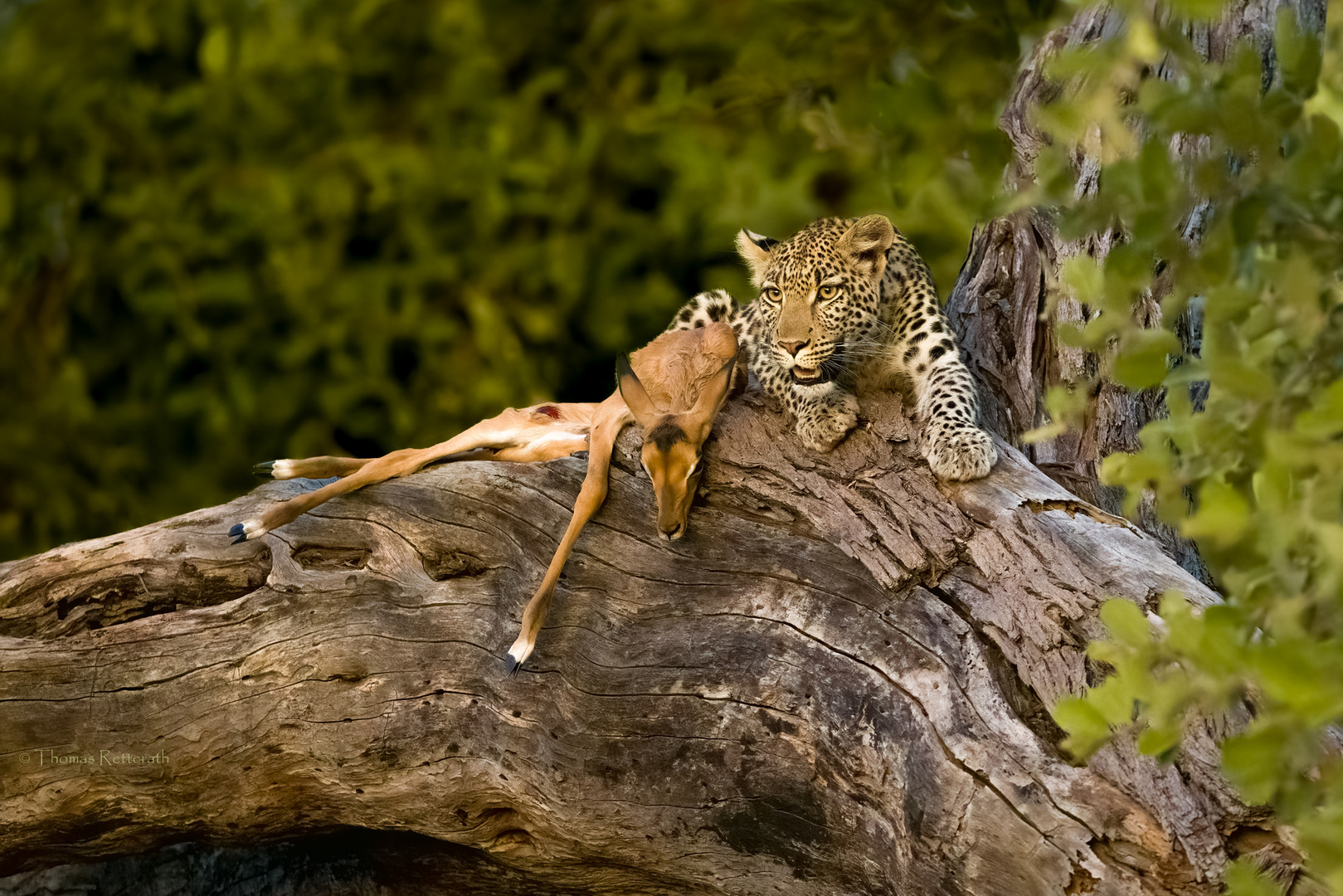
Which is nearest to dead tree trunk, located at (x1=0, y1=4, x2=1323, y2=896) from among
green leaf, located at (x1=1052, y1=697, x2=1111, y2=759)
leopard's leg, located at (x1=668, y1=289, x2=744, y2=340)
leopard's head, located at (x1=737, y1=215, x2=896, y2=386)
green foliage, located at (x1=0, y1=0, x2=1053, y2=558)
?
leopard's head, located at (x1=737, y1=215, x2=896, y2=386)

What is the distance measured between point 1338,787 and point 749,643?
240 centimetres

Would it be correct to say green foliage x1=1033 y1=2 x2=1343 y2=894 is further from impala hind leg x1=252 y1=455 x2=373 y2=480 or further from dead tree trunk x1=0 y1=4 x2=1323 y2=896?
impala hind leg x1=252 y1=455 x2=373 y2=480

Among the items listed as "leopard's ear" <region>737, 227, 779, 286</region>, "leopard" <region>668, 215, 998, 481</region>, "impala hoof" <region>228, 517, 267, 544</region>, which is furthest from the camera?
"leopard's ear" <region>737, 227, 779, 286</region>

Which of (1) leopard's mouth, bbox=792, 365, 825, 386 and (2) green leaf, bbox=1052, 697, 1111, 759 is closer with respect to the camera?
(2) green leaf, bbox=1052, 697, 1111, 759

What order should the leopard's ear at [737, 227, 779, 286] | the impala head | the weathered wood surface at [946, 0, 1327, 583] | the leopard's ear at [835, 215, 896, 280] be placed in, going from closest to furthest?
the impala head
the weathered wood surface at [946, 0, 1327, 583]
the leopard's ear at [835, 215, 896, 280]
the leopard's ear at [737, 227, 779, 286]

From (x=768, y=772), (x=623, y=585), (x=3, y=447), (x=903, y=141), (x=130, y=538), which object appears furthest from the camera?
(x=3, y=447)

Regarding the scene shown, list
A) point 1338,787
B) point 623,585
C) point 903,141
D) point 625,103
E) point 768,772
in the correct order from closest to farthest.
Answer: point 1338,787 < point 903,141 < point 768,772 < point 623,585 < point 625,103

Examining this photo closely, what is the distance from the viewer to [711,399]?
365 cm

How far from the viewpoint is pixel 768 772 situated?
324 centimetres

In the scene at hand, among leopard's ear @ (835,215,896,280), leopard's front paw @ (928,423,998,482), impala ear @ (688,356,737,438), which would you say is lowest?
impala ear @ (688,356,737,438)

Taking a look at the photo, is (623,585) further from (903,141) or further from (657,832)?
(903,141)

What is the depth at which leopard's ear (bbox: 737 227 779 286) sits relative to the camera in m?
4.50

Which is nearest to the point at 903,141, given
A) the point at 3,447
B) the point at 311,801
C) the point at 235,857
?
the point at 311,801

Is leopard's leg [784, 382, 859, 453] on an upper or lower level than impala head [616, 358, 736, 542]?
upper
